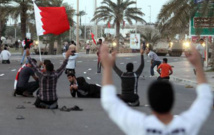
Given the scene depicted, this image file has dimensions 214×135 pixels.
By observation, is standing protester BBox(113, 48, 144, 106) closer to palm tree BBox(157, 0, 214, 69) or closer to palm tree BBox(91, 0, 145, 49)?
palm tree BBox(157, 0, 214, 69)

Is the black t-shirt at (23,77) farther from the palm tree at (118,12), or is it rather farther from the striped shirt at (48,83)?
the palm tree at (118,12)

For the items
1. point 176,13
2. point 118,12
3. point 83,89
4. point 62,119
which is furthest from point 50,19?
point 118,12

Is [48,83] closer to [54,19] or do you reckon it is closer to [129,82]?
[129,82]

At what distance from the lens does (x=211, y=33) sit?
31.8 meters

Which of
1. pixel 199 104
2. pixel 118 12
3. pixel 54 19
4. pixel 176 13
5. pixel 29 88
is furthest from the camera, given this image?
pixel 118 12

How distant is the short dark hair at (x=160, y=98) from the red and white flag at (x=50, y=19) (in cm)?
1743

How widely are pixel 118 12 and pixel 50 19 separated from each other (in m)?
44.1

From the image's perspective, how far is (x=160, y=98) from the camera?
325 cm

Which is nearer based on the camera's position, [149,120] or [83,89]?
[149,120]

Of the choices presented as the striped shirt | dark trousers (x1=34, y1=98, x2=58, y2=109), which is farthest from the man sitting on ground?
the striped shirt

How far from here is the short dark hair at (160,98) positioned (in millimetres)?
3246

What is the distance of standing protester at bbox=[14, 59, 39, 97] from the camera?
16.1 meters

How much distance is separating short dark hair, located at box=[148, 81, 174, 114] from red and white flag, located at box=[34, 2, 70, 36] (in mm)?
17432

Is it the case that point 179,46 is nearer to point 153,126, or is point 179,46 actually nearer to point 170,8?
point 170,8
